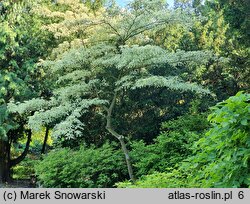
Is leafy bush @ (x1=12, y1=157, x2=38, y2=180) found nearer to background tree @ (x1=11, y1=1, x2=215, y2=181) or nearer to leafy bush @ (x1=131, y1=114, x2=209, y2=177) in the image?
background tree @ (x1=11, y1=1, x2=215, y2=181)

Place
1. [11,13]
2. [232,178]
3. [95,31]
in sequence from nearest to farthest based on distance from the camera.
Result: [232,178] < [11,13] < [95,31]

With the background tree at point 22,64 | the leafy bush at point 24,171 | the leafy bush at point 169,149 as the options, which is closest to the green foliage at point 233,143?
the leafy bush at point 169,149

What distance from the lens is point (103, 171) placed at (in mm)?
8664

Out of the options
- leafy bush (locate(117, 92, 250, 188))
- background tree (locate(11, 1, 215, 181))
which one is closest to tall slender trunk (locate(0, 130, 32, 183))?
background tree (locate(11, 1, 215, 181))

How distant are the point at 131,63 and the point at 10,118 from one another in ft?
14.5

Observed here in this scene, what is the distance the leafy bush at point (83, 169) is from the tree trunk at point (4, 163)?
3932 millimetres

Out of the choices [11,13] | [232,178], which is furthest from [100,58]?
[232,178]

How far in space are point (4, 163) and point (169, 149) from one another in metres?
6.45

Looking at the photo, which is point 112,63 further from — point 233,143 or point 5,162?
point 5,162

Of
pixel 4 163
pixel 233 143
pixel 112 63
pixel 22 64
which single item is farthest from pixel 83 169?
pixel 233 143

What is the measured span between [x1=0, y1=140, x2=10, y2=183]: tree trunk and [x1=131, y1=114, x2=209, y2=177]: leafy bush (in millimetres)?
5290

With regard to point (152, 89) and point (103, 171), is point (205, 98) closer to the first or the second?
point (152, 89)

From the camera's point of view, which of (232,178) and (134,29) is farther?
(134,29)

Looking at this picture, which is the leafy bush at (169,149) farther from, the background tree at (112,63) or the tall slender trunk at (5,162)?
the tall slender trunk at (5,162)
